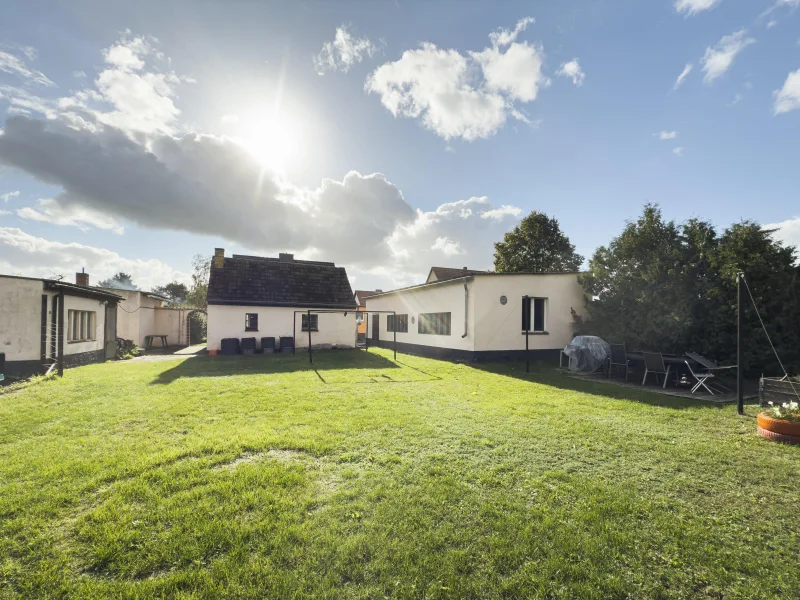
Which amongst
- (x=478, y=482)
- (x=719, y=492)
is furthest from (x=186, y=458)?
(x=719, y=492)

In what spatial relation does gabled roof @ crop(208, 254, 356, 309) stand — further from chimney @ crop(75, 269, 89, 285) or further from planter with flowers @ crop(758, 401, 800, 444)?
planter with flowers @ crop(758, 401, 800, 444)

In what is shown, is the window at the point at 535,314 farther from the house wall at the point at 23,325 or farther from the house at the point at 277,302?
the house wall at the point at 23,325

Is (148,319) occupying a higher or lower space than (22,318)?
lower

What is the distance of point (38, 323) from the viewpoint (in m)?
11.0

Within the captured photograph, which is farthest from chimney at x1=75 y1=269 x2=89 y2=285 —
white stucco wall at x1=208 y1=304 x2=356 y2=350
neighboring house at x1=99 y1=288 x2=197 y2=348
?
white stucco wall at x1=208 y1=304 x2=356 y2=350

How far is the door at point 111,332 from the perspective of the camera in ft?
54.7

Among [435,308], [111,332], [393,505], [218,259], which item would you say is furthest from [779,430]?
[111,332]

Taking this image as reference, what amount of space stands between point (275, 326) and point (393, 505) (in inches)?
690

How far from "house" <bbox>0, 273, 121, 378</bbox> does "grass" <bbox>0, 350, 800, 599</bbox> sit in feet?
18.9

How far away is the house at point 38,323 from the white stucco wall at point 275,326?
5283mm

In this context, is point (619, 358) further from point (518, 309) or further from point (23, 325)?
point (23, 325)

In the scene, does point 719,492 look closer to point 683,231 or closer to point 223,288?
point 683,231

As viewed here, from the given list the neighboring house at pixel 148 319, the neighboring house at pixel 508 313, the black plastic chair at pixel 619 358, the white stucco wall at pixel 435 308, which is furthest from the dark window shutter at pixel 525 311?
the neighboring house at pixel 148 319

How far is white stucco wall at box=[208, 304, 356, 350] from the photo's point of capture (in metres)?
18.3
